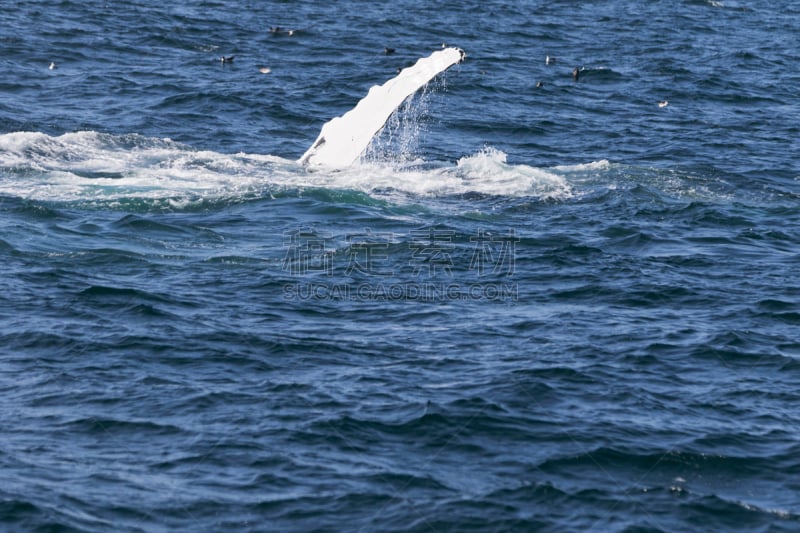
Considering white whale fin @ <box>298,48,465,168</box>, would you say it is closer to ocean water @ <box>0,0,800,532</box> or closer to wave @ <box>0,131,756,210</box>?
wave @ <box>0,131,756,210</box>

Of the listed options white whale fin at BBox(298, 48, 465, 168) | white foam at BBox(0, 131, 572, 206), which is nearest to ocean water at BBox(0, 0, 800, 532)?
white foam at BBox(0, 131, 572, 206)

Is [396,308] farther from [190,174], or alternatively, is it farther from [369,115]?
[190,174]

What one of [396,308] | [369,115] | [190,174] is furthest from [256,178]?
[396,308]

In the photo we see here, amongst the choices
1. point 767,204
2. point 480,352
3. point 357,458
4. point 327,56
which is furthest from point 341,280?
point 327,56

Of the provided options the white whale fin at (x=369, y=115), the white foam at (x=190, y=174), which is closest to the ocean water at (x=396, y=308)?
the white foam at (x=190, y=174)

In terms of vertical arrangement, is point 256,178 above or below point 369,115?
below

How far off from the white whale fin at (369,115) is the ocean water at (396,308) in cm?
82

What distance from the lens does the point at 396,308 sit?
71.5 ft

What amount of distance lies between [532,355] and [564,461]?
3897mm

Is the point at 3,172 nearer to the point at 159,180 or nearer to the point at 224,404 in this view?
the point at 159,180

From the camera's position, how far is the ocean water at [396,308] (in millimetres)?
15141

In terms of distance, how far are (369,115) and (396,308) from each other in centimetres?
790

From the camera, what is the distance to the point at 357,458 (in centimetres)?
1586

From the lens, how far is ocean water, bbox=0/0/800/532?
49.7ft
